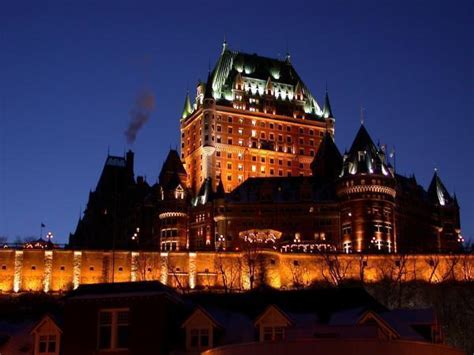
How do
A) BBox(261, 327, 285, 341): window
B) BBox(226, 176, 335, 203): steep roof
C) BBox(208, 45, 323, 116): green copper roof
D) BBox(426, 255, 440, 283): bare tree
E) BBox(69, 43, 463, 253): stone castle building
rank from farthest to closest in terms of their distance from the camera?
BBox(208, 45, 323, 116): green copper roof → BBox(226, 176, 335, 203): steep roof → BBox(69, 43, 463, 253): stone castle building → BBox(426, 255, 440, 283): bare tree → BBox(261, 327, 285, 341): window

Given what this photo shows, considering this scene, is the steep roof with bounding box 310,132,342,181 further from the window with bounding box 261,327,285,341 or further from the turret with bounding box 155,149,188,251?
the window with bounding box 261,327,285,341

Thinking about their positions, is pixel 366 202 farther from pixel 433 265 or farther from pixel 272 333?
pixel 272 333

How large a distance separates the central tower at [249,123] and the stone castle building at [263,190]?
221 mm

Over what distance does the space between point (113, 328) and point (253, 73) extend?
427 feet

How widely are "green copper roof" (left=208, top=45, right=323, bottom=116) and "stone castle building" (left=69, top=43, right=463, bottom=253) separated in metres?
0.24

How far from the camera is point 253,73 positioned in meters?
164

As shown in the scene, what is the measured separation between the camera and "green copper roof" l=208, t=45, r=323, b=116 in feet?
528

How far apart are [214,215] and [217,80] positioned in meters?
42.5

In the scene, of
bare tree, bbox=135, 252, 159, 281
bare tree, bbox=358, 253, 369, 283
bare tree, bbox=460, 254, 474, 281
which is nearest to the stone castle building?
bare tree, bbox=358, 253, 369, 283

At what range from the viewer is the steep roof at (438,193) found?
14475 centimetres

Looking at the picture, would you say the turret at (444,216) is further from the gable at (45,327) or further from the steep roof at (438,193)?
the gable at (45,327)

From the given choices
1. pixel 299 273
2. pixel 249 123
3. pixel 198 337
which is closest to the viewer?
pixel 198 337

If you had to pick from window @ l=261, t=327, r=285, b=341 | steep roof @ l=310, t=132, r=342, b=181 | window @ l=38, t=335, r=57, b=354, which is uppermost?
steep roof @ l=310, t=132, r=342, b=181

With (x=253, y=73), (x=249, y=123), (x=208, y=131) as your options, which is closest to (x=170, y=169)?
(x=208, y=131)
